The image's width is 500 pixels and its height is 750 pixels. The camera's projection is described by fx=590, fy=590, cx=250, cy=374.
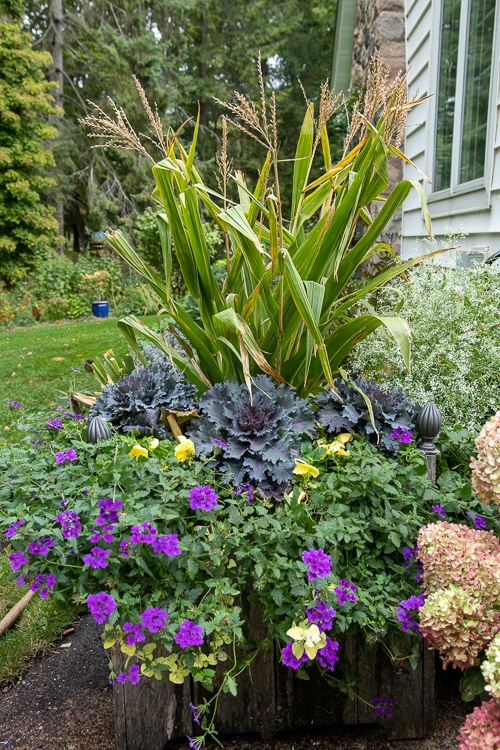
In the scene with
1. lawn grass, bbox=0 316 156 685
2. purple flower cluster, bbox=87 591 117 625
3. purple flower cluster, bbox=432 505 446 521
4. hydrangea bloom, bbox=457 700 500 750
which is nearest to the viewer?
hydrangea bloom, bbox=457 700 500 750

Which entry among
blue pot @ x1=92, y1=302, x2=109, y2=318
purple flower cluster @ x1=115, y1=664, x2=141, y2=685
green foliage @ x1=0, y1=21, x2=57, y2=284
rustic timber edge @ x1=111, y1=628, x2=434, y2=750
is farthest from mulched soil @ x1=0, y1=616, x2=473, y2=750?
green foliage @ x1=0, y1=21, x2=57, y2=284

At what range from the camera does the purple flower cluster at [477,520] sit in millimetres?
1471

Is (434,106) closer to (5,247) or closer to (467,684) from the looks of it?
(467,684)

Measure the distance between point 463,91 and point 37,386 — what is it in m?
3.56

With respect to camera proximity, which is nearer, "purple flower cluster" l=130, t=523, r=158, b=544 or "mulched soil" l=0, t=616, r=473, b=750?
"purple flower cluster" l=130, t=523, r=158, b=544

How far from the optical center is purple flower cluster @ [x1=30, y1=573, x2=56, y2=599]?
129 centimetres

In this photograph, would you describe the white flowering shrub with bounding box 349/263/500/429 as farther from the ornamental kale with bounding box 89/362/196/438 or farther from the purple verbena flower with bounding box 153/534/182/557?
the purple verbena flower with bounding box 153/534/182/557

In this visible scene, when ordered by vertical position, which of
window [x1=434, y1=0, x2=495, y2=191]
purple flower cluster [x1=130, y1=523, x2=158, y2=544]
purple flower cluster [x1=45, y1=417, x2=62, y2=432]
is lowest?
purple flower cluster [x1=130, y1=523, x2=158, y2=544]

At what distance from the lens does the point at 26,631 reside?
198 centimetres

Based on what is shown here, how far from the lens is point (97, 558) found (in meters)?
1.25

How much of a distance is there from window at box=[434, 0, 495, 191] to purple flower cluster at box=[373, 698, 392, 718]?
247 cm

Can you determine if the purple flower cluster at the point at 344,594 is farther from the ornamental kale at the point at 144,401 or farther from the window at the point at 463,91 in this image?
the window at the point at 463,91

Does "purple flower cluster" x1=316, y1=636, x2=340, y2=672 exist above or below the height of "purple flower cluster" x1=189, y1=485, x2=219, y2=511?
below

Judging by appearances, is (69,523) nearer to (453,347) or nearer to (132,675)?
(132,675)
